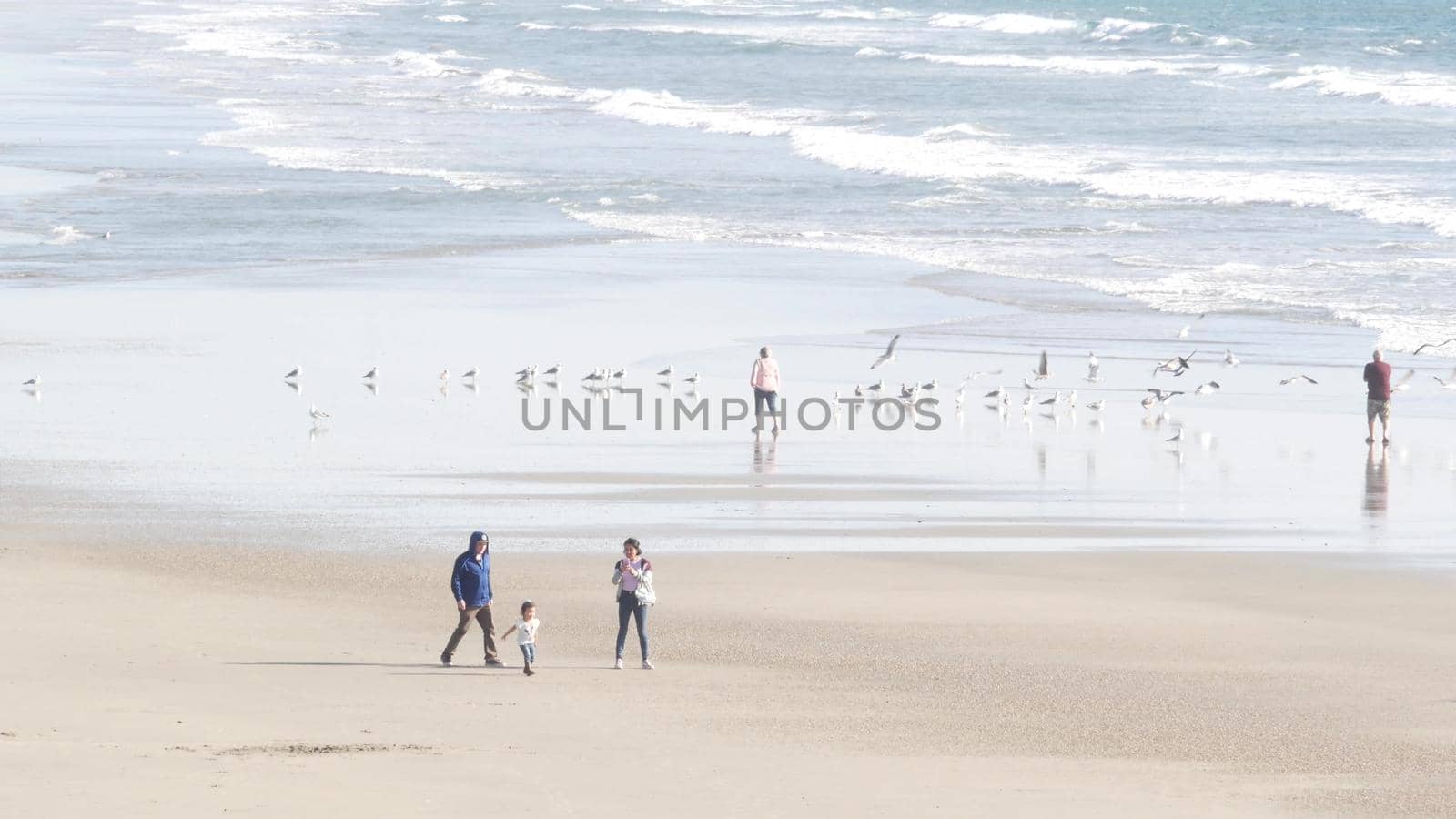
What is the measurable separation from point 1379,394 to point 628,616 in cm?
951

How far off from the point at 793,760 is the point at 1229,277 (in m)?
20.0

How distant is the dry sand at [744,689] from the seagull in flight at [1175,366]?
24.4ft

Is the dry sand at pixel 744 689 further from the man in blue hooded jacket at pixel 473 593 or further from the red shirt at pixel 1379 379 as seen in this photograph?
the red shirt at pixel 1379 379

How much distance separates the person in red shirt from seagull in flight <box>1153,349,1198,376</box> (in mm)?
2982

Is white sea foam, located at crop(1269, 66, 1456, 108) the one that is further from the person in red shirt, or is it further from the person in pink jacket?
the person in pink jacket

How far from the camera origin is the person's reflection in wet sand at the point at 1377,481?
1602 centimetres

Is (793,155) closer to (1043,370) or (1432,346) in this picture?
(1432,346)

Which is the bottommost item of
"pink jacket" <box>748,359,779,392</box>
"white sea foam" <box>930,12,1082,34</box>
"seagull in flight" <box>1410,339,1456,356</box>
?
"pink jacket" <box>748,359,779,392</box>

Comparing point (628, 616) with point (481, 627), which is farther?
point (481, 627)

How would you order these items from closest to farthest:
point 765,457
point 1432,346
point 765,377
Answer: point 765,457 → point 765,377 → point 1432,346

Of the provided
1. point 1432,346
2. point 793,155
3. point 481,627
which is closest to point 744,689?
point 481,627

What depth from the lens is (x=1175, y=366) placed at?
71.5ft

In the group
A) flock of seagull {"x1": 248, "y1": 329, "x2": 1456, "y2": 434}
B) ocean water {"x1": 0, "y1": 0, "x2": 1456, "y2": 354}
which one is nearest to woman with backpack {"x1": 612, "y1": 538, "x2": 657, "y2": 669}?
flock of seagull {"x1": 248, "y1": 329, "x2": 1456, "y2": 434}

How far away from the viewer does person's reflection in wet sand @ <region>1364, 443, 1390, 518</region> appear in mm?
16016
